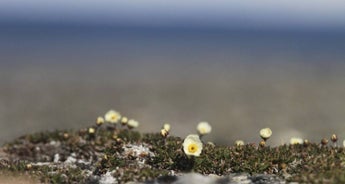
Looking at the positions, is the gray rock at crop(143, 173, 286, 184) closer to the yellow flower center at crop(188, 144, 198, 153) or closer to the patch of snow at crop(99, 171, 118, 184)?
the yellow flower center at crop(188, 144, 198, 153)

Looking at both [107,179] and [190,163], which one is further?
[190,163]

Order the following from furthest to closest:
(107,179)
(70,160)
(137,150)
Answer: (70,160) < (137,150) < (107,179)

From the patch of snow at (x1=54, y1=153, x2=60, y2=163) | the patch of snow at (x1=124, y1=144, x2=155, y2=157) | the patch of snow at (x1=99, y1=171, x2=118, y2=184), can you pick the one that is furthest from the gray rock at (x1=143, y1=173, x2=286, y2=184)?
the patch of snow at (x1=54, y1=153, x2=60, y2=163)

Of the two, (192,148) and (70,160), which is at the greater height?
(70,160)

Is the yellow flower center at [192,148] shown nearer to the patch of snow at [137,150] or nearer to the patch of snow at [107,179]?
the patch of snow at [137,150]

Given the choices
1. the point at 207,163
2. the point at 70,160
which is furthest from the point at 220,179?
the point at 70,160

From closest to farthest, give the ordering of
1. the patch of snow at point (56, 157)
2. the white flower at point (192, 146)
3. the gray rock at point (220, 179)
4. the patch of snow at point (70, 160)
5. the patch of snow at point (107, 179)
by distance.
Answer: the gray rock at point (220, 179) → the patch of snow at point (107, 179) → the white flower at point (192, 146) → the patch of snow at point (70, 160) → the patch of snow at point (56, 157)

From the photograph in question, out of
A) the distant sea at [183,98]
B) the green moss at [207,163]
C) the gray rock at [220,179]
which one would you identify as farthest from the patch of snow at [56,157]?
the distant sea at [183,98]

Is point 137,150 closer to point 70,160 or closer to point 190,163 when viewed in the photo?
point 190,163

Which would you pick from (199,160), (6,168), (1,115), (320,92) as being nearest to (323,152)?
(199,160)
